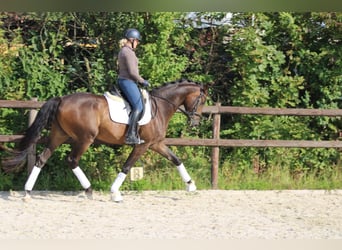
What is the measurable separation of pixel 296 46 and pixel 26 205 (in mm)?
5264

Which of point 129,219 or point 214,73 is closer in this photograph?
point 129,219

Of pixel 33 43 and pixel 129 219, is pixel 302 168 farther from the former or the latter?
pixel 33 43

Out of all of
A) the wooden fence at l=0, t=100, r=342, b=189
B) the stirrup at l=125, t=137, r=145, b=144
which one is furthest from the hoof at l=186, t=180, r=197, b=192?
the stirrup at l=125, t=137, r=145, b=144

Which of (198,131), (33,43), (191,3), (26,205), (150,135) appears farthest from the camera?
(198,131)

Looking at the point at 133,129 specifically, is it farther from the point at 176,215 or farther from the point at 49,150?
the point at 176,215

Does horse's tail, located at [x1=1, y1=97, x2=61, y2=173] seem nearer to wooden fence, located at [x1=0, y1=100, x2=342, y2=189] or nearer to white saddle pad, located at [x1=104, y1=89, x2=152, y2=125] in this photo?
white saddle pad, located at [x1=104, y1=89, x2=152, y2=125]

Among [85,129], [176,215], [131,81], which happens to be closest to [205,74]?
[131,81]

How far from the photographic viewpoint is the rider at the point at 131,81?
7.12 m

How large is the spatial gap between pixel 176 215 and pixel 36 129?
219 centimetres

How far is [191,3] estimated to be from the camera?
2791 millimetres

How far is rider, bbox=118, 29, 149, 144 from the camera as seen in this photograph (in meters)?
7.12

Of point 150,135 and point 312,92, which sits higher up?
point 312,92

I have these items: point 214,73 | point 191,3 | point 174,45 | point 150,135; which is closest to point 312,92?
point 214,73

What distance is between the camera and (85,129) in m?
7.18
